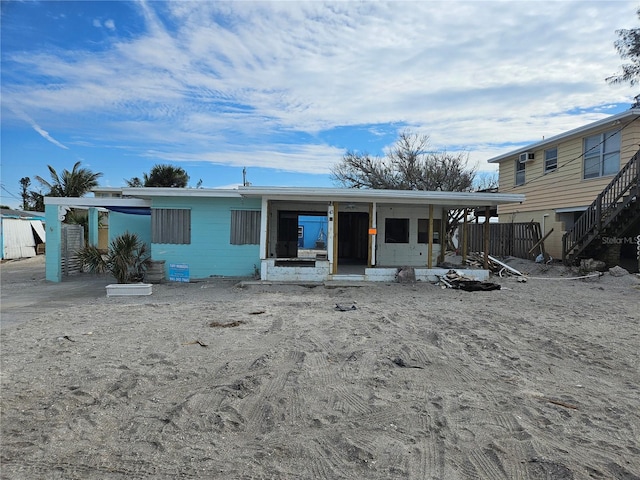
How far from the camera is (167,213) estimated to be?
13266 mm

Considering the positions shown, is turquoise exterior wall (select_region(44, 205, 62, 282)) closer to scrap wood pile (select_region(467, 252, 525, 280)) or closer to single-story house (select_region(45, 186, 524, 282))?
single-story house (select_region(45, 186, 524, 282))

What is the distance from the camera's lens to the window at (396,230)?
14781 mm

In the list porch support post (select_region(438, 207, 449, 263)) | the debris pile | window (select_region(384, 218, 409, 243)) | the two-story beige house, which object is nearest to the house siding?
the two-story beige house

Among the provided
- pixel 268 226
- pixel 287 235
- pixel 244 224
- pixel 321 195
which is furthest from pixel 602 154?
pixel 244 224

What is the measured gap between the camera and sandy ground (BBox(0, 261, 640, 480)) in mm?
2918

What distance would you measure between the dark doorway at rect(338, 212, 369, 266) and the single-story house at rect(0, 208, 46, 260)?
53.3ft

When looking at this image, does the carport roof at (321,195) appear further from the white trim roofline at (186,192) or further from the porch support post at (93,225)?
the porch support post at (93,225)

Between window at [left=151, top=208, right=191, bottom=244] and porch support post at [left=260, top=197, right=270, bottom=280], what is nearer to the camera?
porch support post at [left=260, top=197, right=270, bottom=280]

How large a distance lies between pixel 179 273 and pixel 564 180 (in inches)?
585

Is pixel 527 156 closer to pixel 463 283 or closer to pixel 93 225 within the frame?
pixel 463 283

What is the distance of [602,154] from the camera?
1521cm

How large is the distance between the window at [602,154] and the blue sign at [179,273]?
14763mm

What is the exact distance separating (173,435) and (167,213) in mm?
10863

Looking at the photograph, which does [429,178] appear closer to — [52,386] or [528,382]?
[528,382]
